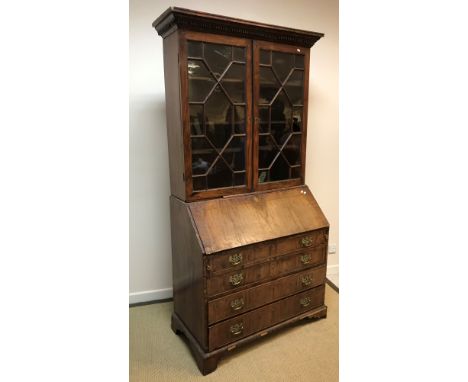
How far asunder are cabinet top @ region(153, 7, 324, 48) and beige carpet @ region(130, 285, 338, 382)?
5.93 ft

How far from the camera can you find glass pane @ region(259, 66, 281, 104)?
2.04m

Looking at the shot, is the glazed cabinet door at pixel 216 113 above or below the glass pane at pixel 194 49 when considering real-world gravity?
below

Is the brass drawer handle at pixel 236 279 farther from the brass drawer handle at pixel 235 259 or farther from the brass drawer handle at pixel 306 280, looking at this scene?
the brass drawer handle at pixel 306 280

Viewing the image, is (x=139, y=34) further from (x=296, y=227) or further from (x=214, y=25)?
(x=296, y=227)

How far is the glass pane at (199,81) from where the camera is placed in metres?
1.82

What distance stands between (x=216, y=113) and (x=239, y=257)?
0.82 meters

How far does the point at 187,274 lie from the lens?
1989 millimetres

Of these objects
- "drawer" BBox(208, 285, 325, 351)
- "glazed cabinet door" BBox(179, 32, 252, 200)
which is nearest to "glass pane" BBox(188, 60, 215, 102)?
"glazed cabinet door" BBox(179, 32, 252, 200)

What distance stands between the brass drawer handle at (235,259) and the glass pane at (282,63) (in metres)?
1.10

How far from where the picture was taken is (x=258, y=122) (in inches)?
80.4

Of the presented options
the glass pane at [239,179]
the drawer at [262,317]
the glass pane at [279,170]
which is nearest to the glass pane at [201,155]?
the glass pane at [239,179]

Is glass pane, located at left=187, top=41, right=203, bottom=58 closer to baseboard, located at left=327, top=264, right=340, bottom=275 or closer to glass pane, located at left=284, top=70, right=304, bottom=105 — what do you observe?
glass pane, located at left=284, top=70, right=304, bottom=105
